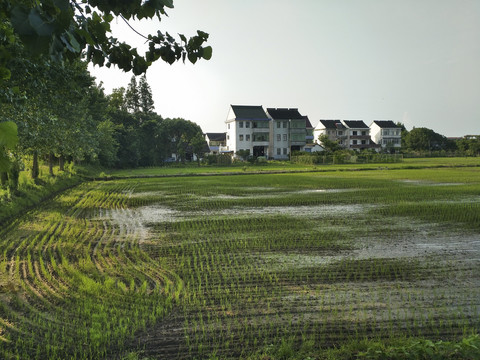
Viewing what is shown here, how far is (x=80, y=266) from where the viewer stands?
8250mm

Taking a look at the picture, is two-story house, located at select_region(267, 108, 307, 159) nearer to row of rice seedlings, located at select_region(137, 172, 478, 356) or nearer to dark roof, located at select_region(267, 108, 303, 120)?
dark roof, located at select_region(267, 108, 303, 120)

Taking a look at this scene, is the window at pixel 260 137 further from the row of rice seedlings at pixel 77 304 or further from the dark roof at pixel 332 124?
the row of rice seedlings at pixel 77 304

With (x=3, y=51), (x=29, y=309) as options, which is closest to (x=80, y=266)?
(x=29, y=309)

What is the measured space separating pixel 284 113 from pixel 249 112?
22.2 feet

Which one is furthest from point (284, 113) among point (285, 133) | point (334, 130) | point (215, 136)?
point (215, 136)

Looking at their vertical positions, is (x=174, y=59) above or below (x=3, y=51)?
above

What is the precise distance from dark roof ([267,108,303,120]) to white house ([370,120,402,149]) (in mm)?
33062

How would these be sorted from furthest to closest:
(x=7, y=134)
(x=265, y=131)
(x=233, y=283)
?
(x=265, y=131) → (x=233, y=283) → (x=7, y=134)

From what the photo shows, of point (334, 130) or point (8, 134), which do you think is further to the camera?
point (334, 130)

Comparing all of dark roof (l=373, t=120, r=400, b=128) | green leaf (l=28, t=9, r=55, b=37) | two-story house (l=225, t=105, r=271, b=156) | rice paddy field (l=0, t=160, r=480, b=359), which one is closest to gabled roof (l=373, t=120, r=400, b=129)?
dark roof (l=373, t=120, r=400, b=128)

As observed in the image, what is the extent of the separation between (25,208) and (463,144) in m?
93.8

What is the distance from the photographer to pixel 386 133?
96.2 m

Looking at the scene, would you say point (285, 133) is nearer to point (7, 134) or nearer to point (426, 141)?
Result: point (426, 141)

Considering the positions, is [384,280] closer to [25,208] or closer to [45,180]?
[25,208]
